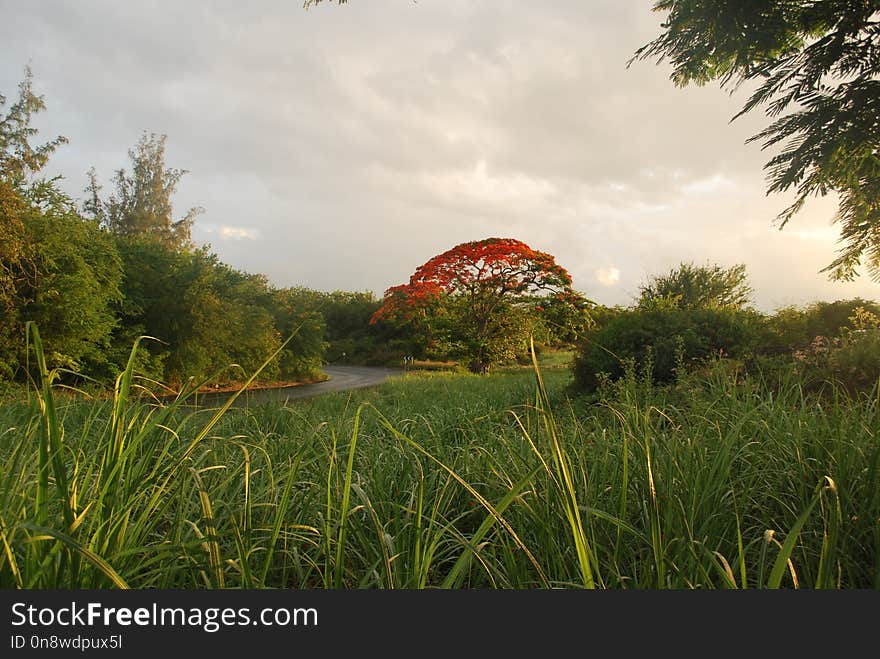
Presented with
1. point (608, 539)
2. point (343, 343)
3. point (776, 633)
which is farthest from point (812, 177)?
point (343, 343)

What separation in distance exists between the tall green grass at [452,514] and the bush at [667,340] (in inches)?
147

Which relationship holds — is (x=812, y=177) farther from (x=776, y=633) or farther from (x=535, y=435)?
(x=776, y=633)

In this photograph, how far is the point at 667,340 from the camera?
6738 millimetres

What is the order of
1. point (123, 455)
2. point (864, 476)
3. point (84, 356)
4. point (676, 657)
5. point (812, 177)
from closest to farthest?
point (676, 657) → point (123, 455) → point (864, 476) → point (812, 177) → point (84, 356)

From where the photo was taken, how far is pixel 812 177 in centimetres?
601

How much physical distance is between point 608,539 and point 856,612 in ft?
2.45

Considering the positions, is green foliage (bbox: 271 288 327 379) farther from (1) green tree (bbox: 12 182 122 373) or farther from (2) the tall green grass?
(2) the tall green grass

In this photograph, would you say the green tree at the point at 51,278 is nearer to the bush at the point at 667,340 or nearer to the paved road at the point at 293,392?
the paved road at the point at 293,392

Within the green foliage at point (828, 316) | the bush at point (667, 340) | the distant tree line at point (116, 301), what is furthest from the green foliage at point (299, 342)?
the green foliage at point (828, 316)

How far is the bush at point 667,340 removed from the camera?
6.70 meters

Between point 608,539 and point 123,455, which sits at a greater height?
point 123,455

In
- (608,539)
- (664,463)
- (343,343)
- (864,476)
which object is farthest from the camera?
(343,343)

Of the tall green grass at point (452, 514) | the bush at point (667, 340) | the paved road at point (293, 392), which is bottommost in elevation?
the paved road at point (293, 392)

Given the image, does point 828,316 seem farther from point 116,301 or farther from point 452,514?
point 116,301
